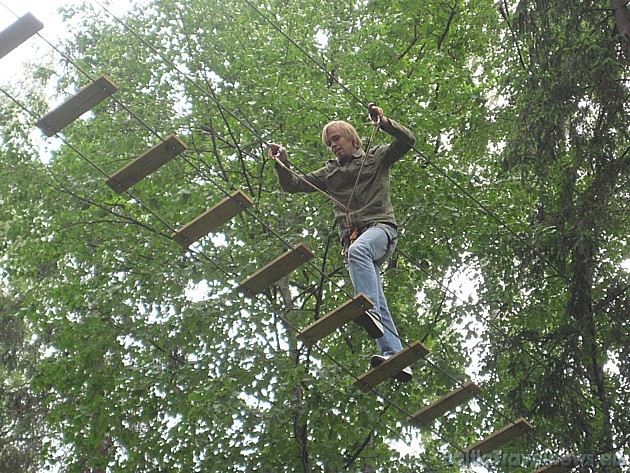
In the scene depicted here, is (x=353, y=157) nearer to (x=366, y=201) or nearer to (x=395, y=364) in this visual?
(x=366, y=201)

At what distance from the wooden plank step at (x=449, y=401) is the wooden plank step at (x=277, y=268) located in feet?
5.13

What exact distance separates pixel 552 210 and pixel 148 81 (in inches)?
249

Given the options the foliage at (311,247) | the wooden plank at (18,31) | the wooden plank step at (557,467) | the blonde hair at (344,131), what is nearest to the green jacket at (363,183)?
the blonde hair at (344,131)

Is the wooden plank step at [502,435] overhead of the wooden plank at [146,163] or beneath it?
beneath

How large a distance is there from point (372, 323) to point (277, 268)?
0.72 metres

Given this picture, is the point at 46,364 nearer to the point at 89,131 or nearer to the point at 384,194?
the point at 89,131

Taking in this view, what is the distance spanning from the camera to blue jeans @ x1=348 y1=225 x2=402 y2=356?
5.21 metres

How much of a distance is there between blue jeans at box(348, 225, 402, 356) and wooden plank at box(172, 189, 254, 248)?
0.79m

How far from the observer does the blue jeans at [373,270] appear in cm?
521

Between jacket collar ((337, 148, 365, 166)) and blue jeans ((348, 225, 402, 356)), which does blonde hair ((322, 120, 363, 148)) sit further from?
blue jeans ((348, 225, 402, 356))

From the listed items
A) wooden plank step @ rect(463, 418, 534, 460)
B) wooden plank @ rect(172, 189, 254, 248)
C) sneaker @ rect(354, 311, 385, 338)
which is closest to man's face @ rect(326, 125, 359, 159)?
wooden plank @ rect(172, 189, 254, 248)

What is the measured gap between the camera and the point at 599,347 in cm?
1066

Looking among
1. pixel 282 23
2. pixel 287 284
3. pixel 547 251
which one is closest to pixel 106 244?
pixel 287 284

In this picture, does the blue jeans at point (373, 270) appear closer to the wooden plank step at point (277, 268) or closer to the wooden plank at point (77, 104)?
the wooden plank step at point (277, 268)
